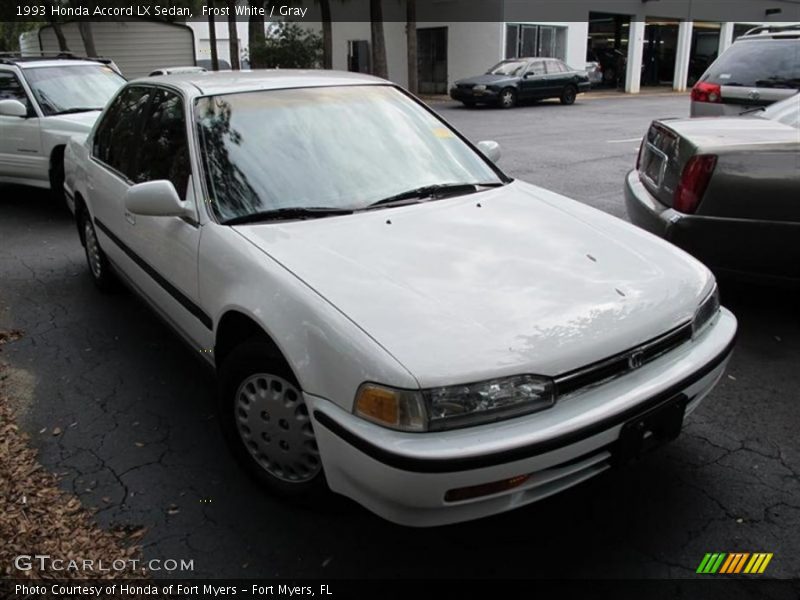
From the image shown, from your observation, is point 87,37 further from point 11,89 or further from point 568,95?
point 11,89

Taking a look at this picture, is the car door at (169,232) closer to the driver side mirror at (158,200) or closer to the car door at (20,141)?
the driver side mirror at (158,200)

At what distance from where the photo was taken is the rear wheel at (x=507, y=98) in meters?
21.0

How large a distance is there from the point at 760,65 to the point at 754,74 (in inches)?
4.2

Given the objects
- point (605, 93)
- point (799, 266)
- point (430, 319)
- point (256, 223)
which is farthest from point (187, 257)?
point (605, 93)

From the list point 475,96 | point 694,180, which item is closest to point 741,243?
point 694,180

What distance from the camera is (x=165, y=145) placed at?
3.64 m

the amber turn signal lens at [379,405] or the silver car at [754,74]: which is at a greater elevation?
the silver car at [754,74]

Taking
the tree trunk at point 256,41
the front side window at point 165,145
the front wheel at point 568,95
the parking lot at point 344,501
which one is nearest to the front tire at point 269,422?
the parking lot at point 344,501

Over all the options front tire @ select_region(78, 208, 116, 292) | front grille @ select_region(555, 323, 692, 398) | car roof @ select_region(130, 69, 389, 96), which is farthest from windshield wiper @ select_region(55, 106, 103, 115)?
front grille @ select_region(555, 323, 692, 398)

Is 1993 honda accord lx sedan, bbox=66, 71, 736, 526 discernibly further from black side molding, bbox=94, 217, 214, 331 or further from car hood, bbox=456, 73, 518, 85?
car hood, bbox=456, 73, 518, 85

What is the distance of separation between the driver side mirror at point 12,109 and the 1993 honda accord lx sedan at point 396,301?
433cm

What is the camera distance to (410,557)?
257 centimetres

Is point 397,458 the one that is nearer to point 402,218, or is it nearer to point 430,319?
point 430,319

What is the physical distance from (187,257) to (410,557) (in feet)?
5.32
